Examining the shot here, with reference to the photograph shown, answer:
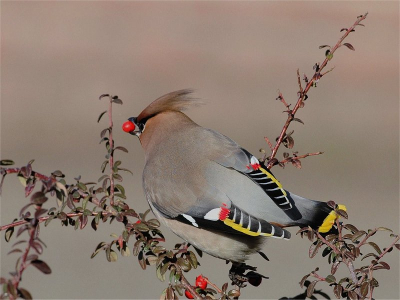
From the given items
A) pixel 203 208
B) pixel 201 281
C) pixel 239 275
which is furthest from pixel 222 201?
pixel 201 281

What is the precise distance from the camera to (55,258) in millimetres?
7844

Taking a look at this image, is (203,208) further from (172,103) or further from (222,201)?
(172,103)

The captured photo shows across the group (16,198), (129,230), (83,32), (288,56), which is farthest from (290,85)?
(129,230)

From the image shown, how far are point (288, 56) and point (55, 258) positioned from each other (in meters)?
6.20

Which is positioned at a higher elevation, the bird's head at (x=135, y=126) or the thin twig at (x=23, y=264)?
the bird's head at (x=135, y=126)

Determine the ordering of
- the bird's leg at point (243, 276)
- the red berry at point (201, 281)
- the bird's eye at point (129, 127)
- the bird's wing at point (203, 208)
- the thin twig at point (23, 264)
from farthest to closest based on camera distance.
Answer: the bird's eye at point (129, 127) → the bird's wing at point (203, 208) → the bird's leg at point (243, 276) → the red berry at point (201, 281) → the thin twig at point (23, 264)

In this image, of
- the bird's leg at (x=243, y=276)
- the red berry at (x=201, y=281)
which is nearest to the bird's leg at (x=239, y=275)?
the bird's leg at (x=243, y=276)

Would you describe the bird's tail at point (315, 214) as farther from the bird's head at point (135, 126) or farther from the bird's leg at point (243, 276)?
the bird's head at point (135, 126)

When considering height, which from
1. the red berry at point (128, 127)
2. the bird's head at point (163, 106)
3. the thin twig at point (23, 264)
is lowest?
the thin twig at point (23, 264)

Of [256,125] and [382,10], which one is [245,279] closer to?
[256,125]

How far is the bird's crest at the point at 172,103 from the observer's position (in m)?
3.32

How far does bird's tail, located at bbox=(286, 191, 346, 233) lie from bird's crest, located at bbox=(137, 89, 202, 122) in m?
0.66

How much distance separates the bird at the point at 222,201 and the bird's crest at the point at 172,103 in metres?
0.21

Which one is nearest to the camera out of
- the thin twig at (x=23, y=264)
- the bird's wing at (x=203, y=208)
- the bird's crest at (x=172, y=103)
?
the thin twig at (x=23, y=264)
